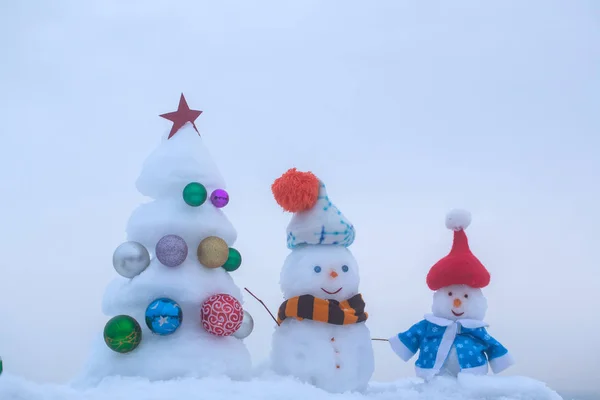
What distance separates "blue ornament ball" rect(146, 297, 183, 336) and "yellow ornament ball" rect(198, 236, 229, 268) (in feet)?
1.61

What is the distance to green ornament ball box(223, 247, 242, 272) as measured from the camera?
221 inches

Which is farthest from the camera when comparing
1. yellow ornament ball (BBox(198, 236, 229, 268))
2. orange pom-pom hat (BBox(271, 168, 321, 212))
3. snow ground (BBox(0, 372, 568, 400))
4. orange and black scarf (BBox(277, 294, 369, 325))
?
orange pom-pom hat (BBox(271, 168, 321, 212))

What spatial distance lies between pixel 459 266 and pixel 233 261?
2054mm

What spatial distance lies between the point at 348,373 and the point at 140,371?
175 cm

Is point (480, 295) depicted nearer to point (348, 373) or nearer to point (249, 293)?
point (348, 373)

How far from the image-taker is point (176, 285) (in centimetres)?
523

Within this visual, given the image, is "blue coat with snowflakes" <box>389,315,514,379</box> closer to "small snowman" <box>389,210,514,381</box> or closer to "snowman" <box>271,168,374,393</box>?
"small snowman" <box>389,210,514,381</box>

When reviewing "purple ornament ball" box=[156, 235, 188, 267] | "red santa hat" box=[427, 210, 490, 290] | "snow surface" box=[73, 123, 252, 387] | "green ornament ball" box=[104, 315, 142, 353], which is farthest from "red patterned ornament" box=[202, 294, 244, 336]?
"red santa hat" box=[427, 210, 490, 290]

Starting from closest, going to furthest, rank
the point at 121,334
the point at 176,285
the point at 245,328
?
the point at 121,334, the point at 176,285, the point at 245,328

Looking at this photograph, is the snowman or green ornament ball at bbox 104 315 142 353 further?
the snowman

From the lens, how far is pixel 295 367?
18.3 ft

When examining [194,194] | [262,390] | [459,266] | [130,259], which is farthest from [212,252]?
[459,266]

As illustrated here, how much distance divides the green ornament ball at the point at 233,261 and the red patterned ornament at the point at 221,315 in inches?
16.6

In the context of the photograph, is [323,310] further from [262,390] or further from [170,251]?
[170,251]
